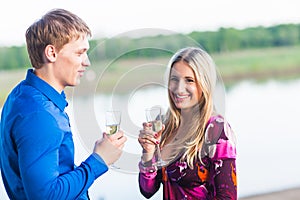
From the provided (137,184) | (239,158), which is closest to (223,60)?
(239,158)

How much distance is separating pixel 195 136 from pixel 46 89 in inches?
14.8

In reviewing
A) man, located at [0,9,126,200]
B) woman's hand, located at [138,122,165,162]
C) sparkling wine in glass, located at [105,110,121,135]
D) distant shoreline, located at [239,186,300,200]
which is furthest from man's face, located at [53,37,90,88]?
distant shoreline, located at [239,186,300,200]

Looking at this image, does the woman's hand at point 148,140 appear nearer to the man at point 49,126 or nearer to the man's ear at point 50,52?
the man at point 49,126

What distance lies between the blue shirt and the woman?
0.21 metres

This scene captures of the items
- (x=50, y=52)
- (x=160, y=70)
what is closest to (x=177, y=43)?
(x=160, y=70)

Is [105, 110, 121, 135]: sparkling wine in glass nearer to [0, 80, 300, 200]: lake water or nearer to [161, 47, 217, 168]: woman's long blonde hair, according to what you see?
[0, 80, 300, 200]: lake water

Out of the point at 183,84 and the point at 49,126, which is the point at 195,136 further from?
the point at 49,126

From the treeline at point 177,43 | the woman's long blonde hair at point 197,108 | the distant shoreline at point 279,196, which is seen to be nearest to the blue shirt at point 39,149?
the treeline at point 177,43

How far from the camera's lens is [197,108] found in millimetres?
1296

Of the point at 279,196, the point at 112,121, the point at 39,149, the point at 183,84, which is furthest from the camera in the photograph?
the point at 279,196

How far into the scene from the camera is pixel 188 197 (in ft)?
4.36

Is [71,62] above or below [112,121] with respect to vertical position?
above

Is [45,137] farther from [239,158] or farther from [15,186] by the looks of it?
[239,158]

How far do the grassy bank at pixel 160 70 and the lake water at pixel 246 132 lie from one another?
0.03 metres
